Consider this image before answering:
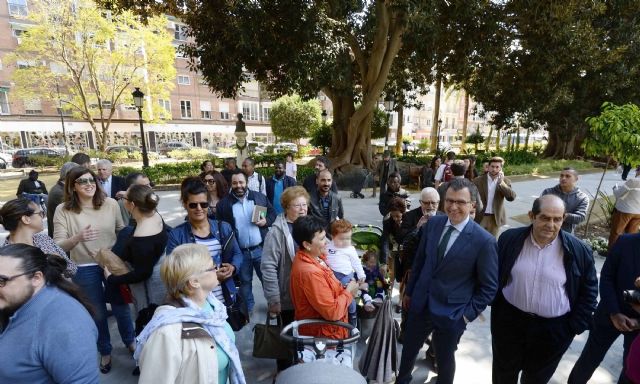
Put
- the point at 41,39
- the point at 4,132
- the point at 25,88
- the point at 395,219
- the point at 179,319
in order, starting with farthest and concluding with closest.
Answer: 1. the point at 4,132
2. the point at 25,88
3. the point at 41,39
4. the point at 395,219
5. the point at 179,319

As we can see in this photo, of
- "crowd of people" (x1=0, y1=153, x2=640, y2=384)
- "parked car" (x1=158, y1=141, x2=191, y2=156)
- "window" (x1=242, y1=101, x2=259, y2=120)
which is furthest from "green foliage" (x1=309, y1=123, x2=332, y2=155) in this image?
"window" (x1=242, y1=101, x2=259, y2=120)

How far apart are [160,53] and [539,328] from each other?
2540 cm

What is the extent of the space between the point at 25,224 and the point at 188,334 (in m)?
1.80

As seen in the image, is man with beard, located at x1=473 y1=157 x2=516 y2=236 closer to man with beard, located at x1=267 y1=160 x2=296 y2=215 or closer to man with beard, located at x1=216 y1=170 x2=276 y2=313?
man with beard, located at x1=267 y1=160 x2=296 y2=215

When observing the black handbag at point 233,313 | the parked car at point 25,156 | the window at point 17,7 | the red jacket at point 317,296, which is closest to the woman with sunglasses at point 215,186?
the black handbag at point 233,313

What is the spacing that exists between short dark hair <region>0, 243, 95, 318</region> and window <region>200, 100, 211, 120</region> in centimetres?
4249

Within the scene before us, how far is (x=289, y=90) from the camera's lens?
11461 mm

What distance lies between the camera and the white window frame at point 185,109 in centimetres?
3912

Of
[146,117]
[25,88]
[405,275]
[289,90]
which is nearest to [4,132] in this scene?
[25,88]

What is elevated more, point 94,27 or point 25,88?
point 94,27

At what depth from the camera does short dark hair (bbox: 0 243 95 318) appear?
57.0 inches

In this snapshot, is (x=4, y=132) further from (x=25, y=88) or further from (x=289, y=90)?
(x=289, y=90)

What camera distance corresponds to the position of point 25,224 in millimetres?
2357

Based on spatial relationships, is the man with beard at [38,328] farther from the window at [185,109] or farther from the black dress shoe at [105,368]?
the window at [185,109]
